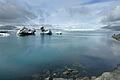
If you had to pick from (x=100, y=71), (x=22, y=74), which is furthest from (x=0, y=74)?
(x=100, y=71)

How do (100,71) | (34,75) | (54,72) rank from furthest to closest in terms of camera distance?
(100,71) → (54,72) → (34,75)

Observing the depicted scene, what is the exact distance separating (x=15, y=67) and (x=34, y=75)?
5.32 m

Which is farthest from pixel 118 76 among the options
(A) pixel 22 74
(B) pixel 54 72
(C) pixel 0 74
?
(C) pixel 0 74

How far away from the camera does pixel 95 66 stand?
33.1 m

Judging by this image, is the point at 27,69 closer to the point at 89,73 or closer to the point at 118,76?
the point at 89,73

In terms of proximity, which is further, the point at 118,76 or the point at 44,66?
the point at 44,66

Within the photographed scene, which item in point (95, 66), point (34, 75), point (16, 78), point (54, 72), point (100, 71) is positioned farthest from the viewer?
point (95, 66)

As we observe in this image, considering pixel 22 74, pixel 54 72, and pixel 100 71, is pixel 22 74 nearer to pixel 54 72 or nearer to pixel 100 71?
pixel 54 72

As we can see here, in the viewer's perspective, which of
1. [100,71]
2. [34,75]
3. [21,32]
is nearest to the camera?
[34,75]

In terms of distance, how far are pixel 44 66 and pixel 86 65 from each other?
633 cm

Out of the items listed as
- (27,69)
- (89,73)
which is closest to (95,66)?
(89,73)

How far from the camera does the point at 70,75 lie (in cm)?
2688

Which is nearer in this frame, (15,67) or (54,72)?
(54,72)

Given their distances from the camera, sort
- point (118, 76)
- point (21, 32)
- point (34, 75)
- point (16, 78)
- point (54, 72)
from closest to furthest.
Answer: point (118, 76) < point (16, 78) < point (34, 75) < point (54, 72) < point (21, 32)
